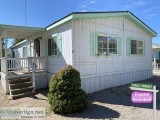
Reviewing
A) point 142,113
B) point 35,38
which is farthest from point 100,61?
point 35,38

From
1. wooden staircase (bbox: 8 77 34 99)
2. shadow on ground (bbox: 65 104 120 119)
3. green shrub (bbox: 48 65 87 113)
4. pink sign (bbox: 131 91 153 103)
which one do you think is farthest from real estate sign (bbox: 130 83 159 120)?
wooden staircase (bbox: 8 77 34 99)

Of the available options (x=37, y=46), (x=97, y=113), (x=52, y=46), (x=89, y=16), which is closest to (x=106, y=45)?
(x=89, y=16)

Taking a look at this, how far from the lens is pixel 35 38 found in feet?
40.2

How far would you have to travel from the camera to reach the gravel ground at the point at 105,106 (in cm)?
552

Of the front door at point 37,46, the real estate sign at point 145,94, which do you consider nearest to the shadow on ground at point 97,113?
the real estate sign at point 145,94

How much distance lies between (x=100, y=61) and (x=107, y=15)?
2.38 metres

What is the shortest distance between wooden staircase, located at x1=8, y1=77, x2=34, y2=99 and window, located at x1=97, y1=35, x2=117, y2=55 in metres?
3.96

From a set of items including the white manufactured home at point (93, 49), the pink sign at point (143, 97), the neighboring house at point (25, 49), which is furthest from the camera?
the neighboring house at point (25, 49)

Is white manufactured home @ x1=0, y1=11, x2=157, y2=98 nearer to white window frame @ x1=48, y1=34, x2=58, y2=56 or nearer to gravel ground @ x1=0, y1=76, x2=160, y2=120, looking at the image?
white window frame @ x1=48, y1=34, x2=58, y2=56

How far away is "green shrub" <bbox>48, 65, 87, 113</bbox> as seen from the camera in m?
5.85

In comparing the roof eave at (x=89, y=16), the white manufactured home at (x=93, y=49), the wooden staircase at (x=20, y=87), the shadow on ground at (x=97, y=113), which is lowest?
the shadow on ground at (x=97, y=113)

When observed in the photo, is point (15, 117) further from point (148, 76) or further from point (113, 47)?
point (148, 76)

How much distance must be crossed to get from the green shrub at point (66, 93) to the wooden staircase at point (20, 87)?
9.26 ft

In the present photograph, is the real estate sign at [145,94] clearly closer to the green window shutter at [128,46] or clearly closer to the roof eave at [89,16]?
the roof eave at [89,16]
